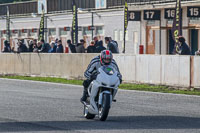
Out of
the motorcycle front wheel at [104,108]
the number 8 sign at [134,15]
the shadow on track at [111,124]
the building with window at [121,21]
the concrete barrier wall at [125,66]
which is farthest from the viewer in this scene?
the number 8 sign at [134,15]

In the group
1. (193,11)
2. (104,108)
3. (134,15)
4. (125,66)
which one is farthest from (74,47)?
(104,108)

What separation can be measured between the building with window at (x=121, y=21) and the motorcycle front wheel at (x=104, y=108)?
25.4 m

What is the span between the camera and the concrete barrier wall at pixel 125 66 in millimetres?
20781

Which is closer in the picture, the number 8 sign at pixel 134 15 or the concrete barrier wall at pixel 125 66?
the concrete barrier wall at pixel 125 66

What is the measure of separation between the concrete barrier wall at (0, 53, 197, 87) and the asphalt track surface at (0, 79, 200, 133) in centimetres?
142

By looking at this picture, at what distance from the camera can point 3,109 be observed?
15.0 meters

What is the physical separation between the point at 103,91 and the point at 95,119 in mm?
914

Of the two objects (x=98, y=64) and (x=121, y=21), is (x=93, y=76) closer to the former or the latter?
(x=98, y=64)

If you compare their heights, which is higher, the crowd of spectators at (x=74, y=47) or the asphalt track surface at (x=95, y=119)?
the crowd of spectators at (x=74, y=47)

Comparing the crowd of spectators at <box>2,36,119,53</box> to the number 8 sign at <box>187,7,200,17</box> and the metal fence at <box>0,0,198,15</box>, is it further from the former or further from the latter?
the metal fence at <box>0,0,198,15</box>

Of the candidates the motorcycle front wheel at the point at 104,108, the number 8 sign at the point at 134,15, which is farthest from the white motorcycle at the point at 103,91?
the number 8 sign at the point at 134,15

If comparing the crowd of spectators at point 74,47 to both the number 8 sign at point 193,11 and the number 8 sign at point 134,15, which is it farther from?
the number 8 sign at point 134,15

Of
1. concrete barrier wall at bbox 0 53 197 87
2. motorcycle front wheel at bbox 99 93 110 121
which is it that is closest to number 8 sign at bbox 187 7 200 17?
concrete barrier wall at bbox 0 53 197 87

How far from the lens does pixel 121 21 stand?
152 feet
